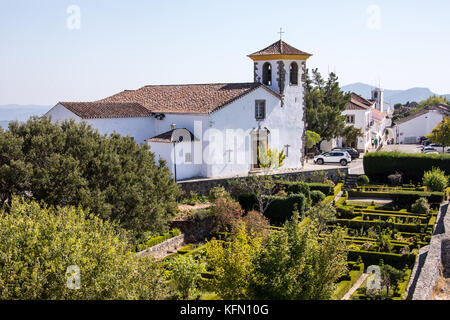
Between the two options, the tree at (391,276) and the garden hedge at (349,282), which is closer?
the garden hedge at (349,282)

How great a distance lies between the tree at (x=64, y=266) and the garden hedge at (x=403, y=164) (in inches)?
1008

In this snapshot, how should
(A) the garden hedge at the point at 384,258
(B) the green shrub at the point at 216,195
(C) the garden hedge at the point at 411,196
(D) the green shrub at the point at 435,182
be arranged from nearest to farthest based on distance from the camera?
(A) the garden hedge at the point at 384,258 < (B) the green shrub at the point at 216,195 < (C) the garden hedge at the point at 411,196 < (D) the green shrub at the point at 435,182

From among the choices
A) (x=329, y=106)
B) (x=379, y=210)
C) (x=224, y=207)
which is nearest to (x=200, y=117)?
(x=224, y=207)

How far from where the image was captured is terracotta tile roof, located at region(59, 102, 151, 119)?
102 ft

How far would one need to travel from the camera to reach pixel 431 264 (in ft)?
60.9

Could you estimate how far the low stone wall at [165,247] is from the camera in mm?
21819

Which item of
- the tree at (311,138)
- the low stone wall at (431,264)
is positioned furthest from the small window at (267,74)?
the low stone wall at (431,264)

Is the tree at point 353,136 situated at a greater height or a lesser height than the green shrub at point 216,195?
greater

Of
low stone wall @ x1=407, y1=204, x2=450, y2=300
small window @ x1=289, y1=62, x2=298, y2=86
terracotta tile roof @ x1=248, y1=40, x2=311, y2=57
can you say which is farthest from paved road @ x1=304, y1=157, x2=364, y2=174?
low stone wall @ x1=407, y1=204, x2=450, y2=300

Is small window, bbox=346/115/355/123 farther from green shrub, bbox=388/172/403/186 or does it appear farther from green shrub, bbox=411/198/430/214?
green shrub, bbox=411/198/430/214

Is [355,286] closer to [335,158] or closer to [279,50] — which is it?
[279,50]

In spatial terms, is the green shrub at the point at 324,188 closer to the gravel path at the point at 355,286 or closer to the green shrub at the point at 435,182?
the green shrub at the point at 435,182
